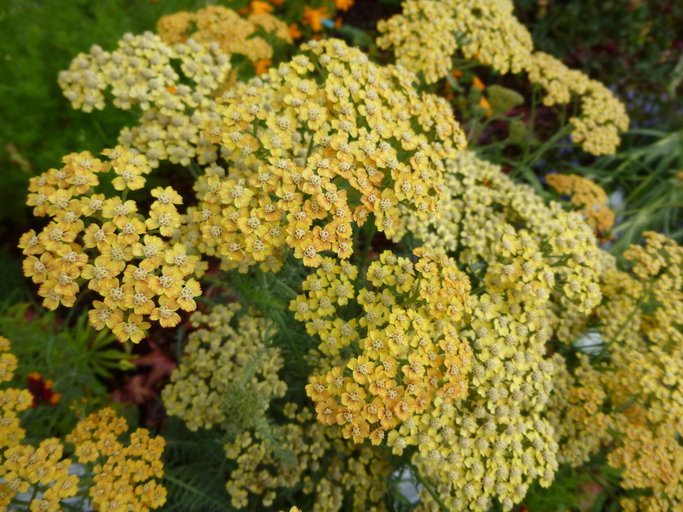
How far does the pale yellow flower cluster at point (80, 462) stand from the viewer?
5.10 ft

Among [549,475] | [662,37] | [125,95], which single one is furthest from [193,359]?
[662,37]

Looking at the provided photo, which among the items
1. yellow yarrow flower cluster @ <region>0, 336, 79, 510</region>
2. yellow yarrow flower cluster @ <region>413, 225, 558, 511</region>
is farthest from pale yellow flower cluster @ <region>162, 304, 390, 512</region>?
yellow yarrow flower cluster @ <region>0, 336, 79, 510</region>

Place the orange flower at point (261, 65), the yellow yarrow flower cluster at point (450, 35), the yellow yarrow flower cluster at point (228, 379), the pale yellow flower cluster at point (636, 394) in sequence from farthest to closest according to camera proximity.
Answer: the orange flower at point (261, 65)
the yellow yarrow flower cluster at point (450, 35)
the yellow yarrow flower cluster at point (228, 379)
the pale yellow flower cluster at point (636, 394)

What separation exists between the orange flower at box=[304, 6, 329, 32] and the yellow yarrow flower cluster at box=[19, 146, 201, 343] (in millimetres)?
3284

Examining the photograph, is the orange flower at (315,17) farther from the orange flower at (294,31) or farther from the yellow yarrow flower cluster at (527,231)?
the yellow yarrow flower cluster at (527,231)

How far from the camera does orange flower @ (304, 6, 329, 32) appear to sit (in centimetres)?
424

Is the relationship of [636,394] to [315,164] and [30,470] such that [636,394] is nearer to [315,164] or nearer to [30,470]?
[315,164]

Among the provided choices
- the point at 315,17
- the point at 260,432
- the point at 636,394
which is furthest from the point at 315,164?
the point at 315,17

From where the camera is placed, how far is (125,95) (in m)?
1.97

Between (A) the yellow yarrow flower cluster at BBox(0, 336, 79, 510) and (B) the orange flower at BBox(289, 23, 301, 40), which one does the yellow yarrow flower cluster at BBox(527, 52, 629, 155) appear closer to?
(B) the orange flower at BBox(289, 23, 301, 40)

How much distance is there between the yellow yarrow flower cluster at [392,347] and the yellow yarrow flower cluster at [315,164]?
0.19 metres

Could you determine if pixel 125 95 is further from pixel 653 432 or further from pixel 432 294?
pixel 653 432

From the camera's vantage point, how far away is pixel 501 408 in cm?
176

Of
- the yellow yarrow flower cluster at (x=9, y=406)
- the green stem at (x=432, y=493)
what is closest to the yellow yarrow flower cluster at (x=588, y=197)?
the green stem at (x=432, y=493)
